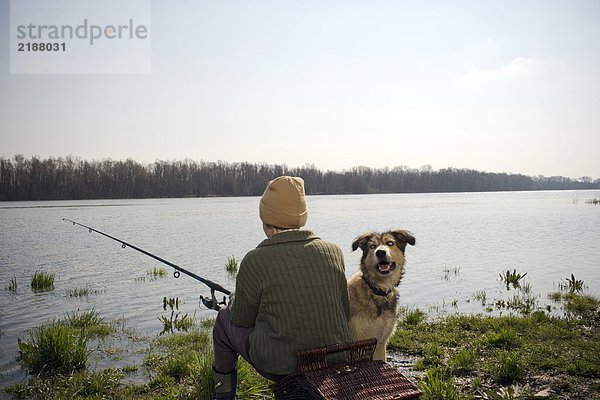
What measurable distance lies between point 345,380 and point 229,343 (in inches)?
51.4

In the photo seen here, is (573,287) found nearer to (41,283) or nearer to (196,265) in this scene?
(196,265)

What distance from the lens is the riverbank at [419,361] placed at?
16.6ft

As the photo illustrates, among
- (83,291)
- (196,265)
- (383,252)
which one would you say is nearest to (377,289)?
(383,252)

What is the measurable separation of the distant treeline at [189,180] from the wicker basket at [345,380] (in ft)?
338

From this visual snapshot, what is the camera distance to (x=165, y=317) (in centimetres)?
949

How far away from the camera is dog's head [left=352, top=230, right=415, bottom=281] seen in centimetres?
467

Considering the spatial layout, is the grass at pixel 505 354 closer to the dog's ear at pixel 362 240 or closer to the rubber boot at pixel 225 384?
the dog's ear at pixel 362 240

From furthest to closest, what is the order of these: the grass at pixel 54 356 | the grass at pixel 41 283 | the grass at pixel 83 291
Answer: the grass at pixel 41 283, the grass at pixel 83 291, the grass at pixel 54 356

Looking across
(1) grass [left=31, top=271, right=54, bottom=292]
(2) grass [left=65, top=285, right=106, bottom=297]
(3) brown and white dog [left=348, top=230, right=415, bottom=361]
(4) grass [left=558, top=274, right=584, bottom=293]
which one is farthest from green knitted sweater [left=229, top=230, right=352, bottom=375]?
(1) grass [left=31, top=271, right=54, bottom=292]

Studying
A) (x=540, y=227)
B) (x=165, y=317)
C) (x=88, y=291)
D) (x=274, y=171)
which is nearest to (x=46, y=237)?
(x=88, y=291)

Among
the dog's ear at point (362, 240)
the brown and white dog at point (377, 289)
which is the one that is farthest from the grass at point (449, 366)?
the dog's ear at point (362, 240)

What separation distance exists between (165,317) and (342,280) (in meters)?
6.99

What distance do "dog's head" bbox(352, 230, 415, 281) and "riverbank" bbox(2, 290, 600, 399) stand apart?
1.33 metres

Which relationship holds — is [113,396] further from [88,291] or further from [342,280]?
[88,291]
